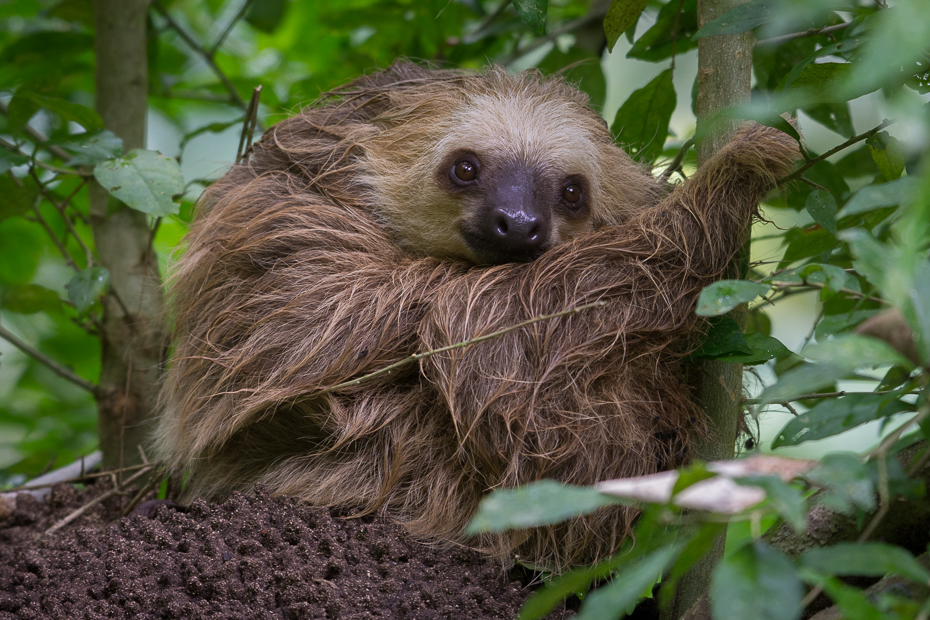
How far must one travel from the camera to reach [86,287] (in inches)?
158

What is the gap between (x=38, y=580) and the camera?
126 inches

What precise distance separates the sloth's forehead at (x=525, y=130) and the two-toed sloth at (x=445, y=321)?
0.02 meters

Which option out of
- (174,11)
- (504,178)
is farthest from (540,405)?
(174,11)

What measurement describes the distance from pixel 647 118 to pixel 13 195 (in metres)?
3.49

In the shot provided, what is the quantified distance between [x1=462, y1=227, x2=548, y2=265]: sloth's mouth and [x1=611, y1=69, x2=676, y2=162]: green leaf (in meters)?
1.11

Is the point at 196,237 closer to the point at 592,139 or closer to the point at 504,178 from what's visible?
the point at 504,178

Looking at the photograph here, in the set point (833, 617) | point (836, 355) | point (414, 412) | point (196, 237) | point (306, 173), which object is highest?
point (306, 173)

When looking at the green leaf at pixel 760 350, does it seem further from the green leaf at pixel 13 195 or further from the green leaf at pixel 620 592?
the green leaf at pixel 13 195

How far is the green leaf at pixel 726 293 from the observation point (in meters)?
2.00

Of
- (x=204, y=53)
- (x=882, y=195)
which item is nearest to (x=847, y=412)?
(x=882, y=195)

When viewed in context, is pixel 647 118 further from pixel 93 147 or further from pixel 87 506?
pixel 87 506

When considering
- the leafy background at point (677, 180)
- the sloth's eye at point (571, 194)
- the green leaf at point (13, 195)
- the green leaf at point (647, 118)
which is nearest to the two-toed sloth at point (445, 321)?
the sloth's eye at point (571, 194)

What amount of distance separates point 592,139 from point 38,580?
3.40 meters

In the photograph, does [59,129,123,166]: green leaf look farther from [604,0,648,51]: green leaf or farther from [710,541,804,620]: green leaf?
[710,541,804,620]: green leaf
